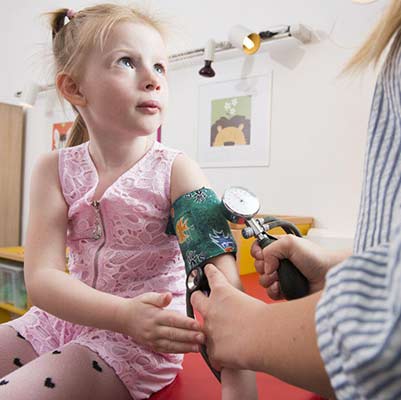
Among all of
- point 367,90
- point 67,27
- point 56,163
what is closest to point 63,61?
point 67,27

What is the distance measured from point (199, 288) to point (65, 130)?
2.62 metres

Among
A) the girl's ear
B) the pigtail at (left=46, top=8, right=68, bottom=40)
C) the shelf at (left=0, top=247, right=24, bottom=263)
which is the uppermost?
the pigtail at (left=46, top=8, right=68, bottom=40)

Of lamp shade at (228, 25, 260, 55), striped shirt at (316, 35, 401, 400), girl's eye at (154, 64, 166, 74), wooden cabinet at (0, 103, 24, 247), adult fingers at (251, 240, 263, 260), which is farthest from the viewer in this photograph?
wooden cabinet at (0, 103, 24, 247)

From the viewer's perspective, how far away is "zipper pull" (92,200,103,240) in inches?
24.2

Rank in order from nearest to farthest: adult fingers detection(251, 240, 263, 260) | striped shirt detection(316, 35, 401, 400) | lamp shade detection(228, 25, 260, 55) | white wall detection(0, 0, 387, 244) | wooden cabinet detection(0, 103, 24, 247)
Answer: striped shirt detection(316, 35, 401, 400) → adult fingers detection(251, 240, 263, 260) → white wall detection(0, 0, 387, 244) → lamp shade detection(228, 25, 260, 55) → wooden cabinet detection(0, 103, 24, 247)

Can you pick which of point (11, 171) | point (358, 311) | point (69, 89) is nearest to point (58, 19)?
point (69, 89)

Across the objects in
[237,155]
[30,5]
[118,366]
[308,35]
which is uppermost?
[30,5]

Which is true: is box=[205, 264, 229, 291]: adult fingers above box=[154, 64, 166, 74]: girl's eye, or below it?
below

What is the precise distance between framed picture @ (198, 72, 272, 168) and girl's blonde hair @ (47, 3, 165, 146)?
131 cm

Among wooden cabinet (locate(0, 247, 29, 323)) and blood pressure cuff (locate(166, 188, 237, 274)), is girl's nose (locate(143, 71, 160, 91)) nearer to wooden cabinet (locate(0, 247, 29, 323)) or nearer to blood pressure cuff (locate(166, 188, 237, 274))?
blood pressure cuff (locate(166, 188, 237, 274))

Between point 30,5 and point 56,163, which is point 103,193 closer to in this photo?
point 56,163

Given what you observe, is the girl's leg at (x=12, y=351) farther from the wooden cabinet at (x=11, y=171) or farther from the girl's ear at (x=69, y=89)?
the wooden cabinet at (x=11, y=171)

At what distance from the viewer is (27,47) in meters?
3.32

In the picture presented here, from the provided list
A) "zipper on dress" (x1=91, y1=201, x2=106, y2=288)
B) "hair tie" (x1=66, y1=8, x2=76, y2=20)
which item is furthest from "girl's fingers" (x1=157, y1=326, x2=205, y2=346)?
"hair tie" (x1=66, y1=8, x2=76, y2=20)
